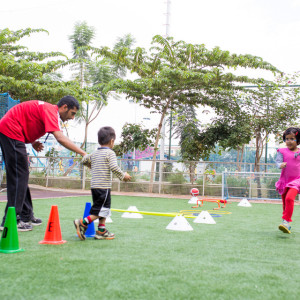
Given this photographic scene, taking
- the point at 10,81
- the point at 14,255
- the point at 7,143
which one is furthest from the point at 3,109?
the point at 14,255

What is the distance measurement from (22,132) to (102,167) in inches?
41.3

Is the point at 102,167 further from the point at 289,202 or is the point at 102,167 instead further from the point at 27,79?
the point at 27,79

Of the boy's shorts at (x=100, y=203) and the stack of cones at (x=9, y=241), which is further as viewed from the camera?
the boy's shorts at (x=100, y=203)

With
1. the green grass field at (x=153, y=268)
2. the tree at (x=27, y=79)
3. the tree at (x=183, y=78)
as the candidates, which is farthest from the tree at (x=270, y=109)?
the green grass field at (x=153, y=268)

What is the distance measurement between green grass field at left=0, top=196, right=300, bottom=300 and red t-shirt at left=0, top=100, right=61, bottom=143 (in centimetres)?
118

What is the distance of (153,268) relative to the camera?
2.79 meters

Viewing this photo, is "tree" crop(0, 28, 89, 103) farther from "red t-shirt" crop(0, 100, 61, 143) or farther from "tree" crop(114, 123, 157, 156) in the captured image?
"red t-shirt" crop(0, 100, 61, 143)

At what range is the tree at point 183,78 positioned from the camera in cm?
1473

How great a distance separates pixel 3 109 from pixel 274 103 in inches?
384

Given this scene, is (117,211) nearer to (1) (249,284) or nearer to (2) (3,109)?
(1) (249,284)

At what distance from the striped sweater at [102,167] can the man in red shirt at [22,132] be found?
344 mm

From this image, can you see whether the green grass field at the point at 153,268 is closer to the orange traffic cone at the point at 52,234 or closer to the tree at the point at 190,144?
the orange traffic cone at the point at 52,234

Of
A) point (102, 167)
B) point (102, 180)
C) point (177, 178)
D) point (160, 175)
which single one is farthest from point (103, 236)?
point (160, 175)

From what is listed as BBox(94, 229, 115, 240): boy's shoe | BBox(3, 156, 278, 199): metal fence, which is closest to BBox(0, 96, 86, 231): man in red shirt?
BBox(94, 229, 115, 240): boy's shoe
